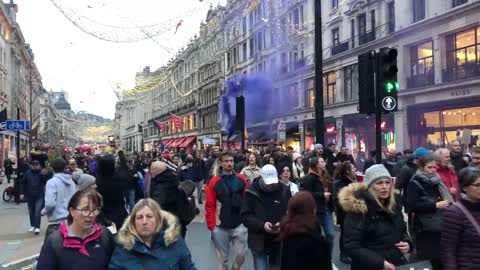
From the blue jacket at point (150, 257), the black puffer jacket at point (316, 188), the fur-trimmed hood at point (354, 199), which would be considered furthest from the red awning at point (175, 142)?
the blue jacket at point (150, 257)

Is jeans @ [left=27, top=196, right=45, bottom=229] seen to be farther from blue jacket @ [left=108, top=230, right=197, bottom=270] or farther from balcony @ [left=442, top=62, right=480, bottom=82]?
balcony @ [left=442, top=62, right=480, bottom=82]

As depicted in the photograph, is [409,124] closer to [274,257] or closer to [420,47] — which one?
[420,47]

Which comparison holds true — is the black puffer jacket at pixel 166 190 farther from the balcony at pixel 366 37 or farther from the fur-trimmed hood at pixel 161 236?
the balcony at pixel 366 37

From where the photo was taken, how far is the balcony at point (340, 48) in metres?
31.1

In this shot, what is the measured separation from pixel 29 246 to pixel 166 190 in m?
4.72

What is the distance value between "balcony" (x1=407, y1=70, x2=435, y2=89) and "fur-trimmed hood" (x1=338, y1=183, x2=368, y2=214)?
21486mm

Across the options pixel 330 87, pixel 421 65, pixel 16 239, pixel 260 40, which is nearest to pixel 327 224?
pixel 16 239

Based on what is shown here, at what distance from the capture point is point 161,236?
340 centimetres

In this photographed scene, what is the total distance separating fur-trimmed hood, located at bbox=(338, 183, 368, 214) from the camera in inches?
158

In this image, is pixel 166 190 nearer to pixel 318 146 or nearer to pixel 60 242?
pixel 60 242

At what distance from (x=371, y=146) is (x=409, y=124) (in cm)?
362

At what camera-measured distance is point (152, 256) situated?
10.9ft

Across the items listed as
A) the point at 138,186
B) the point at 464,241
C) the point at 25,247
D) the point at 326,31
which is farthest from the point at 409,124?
the point at 464,241

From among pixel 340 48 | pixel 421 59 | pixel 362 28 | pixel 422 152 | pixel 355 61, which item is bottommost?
pixel 422 152
